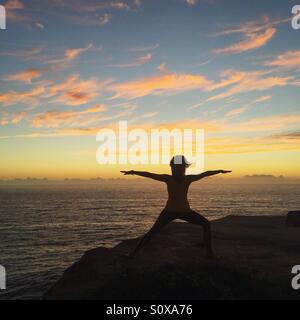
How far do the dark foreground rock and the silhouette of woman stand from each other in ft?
2.83

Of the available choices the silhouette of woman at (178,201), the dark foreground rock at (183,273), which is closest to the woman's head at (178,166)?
the silhouette of woman at (178,201)

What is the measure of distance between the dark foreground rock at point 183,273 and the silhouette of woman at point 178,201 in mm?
863

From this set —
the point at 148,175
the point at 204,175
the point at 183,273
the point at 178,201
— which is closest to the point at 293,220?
the point at 204,175

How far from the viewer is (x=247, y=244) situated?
46.1 ft

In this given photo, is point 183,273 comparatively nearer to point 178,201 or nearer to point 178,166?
point 178,201

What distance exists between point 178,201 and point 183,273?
212 cm

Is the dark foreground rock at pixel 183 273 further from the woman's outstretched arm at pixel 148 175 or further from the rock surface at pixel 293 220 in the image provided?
the rock surface at pixel 293 220

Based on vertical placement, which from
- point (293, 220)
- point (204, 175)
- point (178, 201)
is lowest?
point (293, 220)

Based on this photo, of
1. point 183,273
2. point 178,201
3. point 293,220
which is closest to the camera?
point 183,273

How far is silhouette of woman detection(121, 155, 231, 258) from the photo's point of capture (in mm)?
9617

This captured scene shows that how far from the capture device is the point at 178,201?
973 cm
